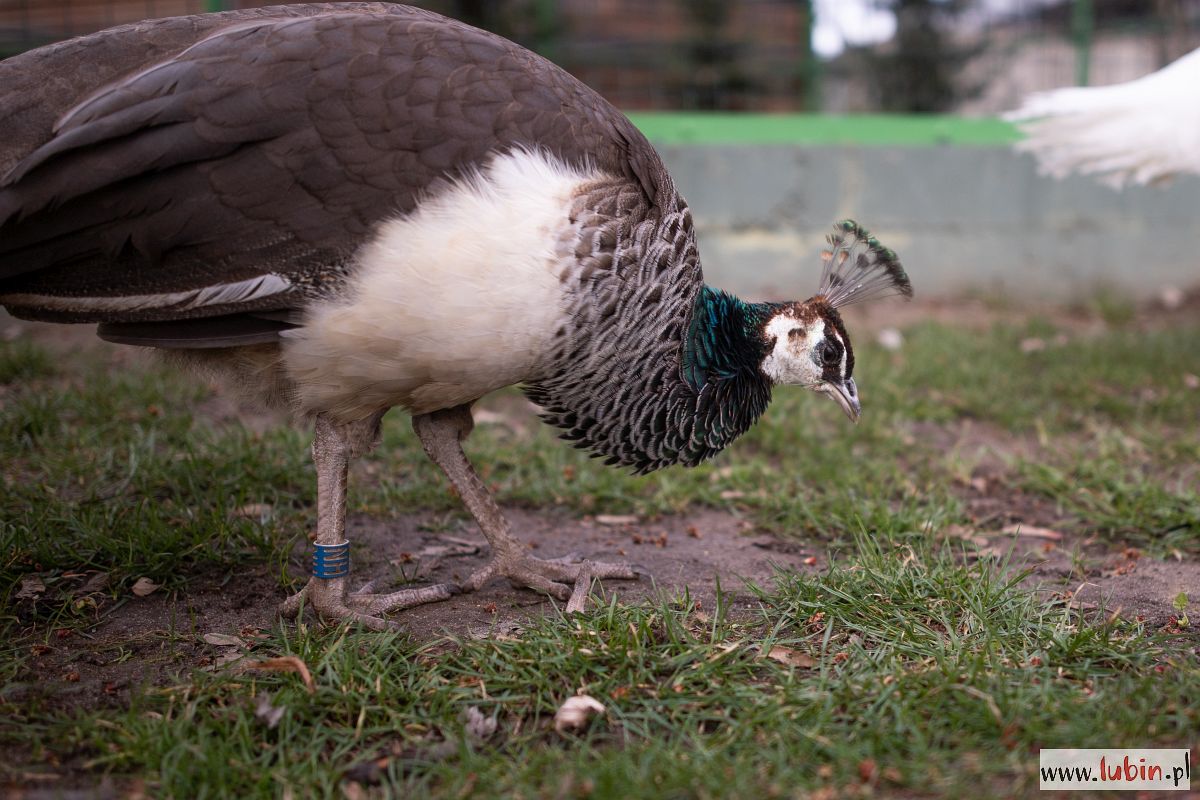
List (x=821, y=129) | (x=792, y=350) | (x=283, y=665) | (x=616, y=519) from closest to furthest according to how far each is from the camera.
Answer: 1. (x=283, y=665)
2. (x=792, y=350)
3. (x=616, y=519)
4. (x=821, y=129)

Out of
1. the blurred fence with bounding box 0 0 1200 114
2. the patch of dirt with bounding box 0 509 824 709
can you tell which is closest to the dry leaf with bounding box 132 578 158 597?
the patch of dirt with bounding box 0 509 824 709

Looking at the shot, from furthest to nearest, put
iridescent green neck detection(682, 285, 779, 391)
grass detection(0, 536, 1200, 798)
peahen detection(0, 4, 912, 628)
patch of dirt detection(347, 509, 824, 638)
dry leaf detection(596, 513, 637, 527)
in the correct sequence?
dry leaf detection(596, 513, 637, 527), iridescent green neck detection(682, 285, 779, 391), patch of dirt detection(347, 509, 824, 638), peahen detection(0, 4, 912, 628), grass detection(0, 536, 1200, 798)

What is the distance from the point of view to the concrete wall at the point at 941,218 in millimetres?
6961

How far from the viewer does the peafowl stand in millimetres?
4887

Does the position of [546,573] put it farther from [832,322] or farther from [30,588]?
[30,588]

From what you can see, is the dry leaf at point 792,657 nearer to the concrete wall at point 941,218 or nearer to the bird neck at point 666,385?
the bird neck at point 666,385

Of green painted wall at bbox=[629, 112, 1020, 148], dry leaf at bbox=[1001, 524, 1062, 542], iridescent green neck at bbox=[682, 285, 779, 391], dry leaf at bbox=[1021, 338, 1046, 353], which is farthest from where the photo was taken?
green painted wall at bbox=[629, 112, 1020, 148]

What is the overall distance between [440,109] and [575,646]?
1411 millimetres

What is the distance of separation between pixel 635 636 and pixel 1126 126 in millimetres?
3825

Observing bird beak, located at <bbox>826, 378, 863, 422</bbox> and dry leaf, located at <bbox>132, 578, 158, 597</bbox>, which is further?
bird beak, located at <bbox>826, 378, 863, 422</bbox>

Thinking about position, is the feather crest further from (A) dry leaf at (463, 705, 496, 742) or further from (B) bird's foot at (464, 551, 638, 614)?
(A) dry leaf at (463, 705, 496, 742)

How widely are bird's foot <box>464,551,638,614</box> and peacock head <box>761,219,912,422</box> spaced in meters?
0.79

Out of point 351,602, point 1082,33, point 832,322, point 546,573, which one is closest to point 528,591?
point 546,573

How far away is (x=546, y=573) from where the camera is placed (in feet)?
11.0
